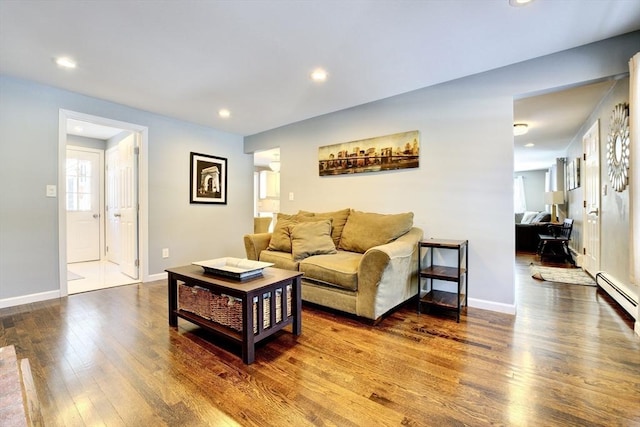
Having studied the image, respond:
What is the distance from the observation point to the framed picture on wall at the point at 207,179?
4250 mm

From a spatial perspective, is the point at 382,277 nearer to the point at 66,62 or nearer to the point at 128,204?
the point at 66,62

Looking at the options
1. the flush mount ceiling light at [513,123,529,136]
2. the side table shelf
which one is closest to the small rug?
the side table shelf

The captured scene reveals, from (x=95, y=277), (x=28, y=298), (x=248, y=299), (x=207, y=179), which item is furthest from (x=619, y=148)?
(x=95, y=277)

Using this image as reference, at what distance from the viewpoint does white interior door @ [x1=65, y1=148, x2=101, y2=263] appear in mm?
4918

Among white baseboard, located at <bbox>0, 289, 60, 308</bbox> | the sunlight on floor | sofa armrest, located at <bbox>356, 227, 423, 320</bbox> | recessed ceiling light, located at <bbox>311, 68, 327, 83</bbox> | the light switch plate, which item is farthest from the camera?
the sunlight on floor

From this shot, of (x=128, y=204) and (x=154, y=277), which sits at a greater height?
(x=128, y=204)

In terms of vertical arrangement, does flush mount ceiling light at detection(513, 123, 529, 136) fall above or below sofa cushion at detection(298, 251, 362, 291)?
above

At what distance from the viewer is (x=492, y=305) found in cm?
266

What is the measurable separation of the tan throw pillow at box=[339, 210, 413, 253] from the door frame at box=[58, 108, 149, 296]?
2598 mm

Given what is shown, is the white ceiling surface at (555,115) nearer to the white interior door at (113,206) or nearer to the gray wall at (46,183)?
the gray wall at (46,183)

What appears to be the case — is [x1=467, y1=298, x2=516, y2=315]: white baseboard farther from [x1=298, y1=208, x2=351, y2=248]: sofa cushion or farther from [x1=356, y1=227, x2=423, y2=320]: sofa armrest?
[x1=298, y1=208, x2=351, y2=248]: sofa cushion

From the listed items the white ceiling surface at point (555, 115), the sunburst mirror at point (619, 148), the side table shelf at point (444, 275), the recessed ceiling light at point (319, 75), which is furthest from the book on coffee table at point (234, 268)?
the sunburst mirror at point (619, 148)

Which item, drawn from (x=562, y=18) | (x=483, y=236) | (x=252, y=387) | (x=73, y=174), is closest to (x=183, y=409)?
(x=252, y=387)

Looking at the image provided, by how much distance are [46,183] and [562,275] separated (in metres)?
6.51
